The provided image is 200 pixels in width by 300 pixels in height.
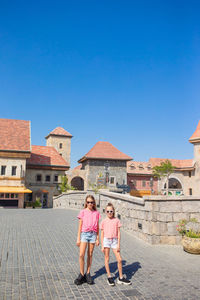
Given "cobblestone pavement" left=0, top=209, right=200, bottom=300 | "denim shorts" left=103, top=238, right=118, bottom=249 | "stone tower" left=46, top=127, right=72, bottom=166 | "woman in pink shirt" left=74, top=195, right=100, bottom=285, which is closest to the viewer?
"cobblestone pavement" left=0, top=209, right=200, bottom=300

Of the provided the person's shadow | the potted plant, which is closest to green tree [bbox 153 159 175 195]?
the potted plant

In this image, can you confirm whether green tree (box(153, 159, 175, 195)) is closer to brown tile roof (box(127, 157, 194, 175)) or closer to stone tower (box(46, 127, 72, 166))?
brown tile roof (box(127, 157, 194, 175))

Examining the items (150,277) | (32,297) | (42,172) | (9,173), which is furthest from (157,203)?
(42,172)

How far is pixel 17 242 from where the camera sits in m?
8.48

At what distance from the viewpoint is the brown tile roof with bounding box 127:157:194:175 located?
159 ft

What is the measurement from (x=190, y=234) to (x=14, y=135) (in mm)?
29413

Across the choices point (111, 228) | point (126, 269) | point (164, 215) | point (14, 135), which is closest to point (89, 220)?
point (111, 228)

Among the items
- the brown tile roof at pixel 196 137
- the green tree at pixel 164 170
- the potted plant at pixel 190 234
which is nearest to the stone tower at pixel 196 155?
the brown tile roof at pixel 196 137

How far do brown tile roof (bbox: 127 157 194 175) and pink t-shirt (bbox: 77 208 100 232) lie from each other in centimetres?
4228

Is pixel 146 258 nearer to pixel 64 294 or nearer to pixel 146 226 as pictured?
pixel 146 226

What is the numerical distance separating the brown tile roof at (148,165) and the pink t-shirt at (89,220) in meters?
42.3

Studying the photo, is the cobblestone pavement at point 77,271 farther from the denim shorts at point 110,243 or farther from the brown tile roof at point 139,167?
the brown tile roof at point 139,167

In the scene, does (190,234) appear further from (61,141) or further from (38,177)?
(61,141)

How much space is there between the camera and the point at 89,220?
5352 millimetres
